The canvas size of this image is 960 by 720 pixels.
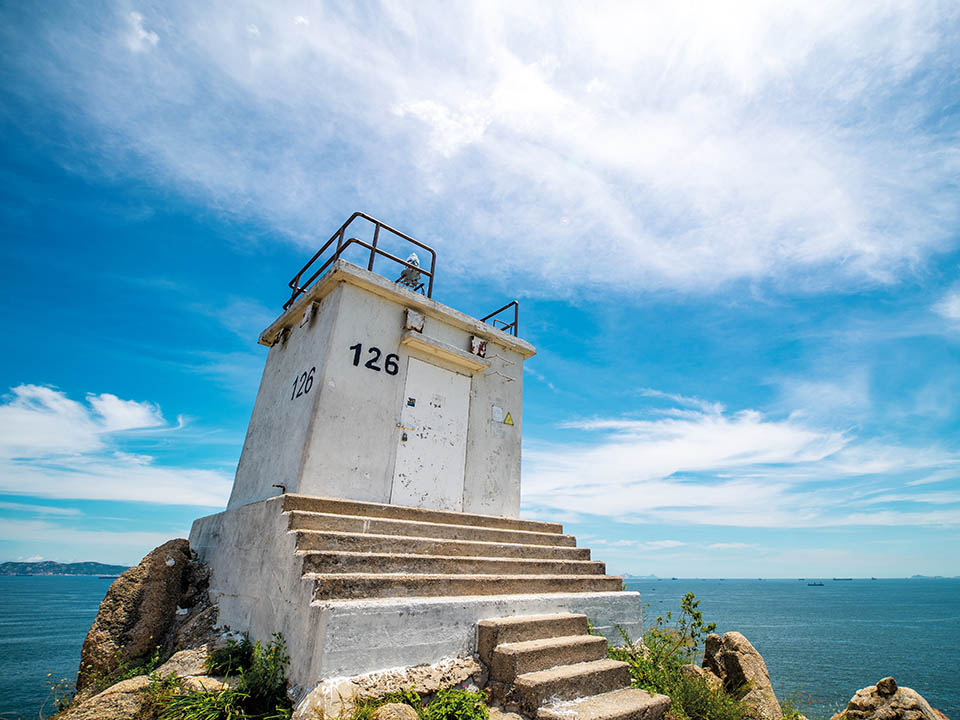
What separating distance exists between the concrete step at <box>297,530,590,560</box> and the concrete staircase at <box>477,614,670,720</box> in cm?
109

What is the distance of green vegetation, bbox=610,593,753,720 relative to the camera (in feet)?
14.9

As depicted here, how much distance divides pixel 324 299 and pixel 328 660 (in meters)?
5.58

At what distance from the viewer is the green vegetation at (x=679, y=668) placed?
14.9ft

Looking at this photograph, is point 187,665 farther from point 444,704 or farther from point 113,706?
point 444,704

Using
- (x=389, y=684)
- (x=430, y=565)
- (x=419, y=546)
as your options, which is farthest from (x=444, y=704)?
(x=419, y=546)

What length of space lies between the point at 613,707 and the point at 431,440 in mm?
4583

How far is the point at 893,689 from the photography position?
20.9 ft

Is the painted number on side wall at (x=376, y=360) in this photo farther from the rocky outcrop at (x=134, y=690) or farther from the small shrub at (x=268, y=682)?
the rocky outcrop at (x=134, y=690)

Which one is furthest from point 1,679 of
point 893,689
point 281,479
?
point 893,689

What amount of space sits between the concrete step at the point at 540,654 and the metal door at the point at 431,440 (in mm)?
3237

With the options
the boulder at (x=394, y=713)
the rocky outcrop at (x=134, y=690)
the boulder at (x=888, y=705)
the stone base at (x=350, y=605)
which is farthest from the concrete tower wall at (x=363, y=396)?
the boulder at (x=888, y=705)

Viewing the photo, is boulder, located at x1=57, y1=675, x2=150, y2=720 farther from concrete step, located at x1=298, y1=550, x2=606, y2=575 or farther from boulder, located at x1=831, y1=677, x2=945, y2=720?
boulder, located at x1=831, y1=677, x2=945, y2=720

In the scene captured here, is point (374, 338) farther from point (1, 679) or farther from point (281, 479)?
point (1, 679)

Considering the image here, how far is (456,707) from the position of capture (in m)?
3.83
